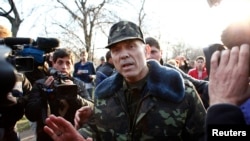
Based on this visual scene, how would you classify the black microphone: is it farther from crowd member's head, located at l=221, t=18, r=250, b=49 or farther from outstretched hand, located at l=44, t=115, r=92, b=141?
crowd member's head, located at l=221, t=18, r=250, b=49

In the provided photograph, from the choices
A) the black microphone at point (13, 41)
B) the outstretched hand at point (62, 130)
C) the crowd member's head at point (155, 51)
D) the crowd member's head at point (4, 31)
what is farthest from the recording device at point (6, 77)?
the crowd member's head at point (155, 51)

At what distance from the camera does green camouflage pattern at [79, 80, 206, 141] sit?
2557 mm

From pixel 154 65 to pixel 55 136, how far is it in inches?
37.4

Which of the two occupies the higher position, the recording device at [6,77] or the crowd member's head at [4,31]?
the crowd member's head at [4,31]

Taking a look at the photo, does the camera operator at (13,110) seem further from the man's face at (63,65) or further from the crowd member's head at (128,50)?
the crowd member's head at (128,50)

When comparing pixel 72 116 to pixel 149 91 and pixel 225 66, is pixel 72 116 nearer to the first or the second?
pixel 149 91

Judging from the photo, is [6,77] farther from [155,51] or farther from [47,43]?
[155,51]

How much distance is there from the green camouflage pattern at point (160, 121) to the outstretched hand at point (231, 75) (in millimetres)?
875

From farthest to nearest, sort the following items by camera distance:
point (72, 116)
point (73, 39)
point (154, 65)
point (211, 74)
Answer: point (73, 39) < point (72, 116) < point (154, 65) < point (211, 74)

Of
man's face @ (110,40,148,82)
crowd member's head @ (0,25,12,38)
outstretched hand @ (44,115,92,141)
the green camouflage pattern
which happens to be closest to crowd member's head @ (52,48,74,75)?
crowd member's head @ (0,25,12,38)

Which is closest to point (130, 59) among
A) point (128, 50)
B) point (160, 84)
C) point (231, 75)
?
point (128, 50)

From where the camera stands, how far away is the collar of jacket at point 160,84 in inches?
104

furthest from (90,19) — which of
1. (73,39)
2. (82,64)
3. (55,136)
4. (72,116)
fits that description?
(55,136)

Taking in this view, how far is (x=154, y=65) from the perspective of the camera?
2863 mm
